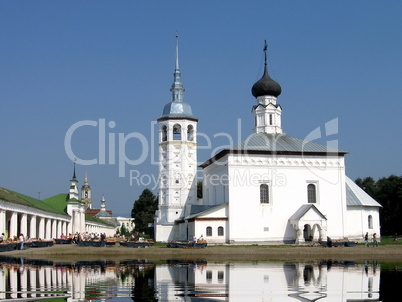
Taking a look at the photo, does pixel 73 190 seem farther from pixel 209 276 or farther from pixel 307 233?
pixel 209 276

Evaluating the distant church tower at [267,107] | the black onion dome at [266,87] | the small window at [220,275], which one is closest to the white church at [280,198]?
the distant church tower at [267,107]

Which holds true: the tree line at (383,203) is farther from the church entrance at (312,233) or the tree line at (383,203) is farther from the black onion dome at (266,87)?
the church entrance at (312,233)

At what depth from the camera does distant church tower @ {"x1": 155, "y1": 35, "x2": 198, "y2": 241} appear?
55.8 metres

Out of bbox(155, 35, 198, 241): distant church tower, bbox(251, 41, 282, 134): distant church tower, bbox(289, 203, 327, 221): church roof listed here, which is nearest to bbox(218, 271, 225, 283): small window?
bbox(289, 203, 327, 221): church roof

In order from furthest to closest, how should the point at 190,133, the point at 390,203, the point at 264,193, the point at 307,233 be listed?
the point at 390,203
the point at 190,133
the point at 264,193
the point at 307,233

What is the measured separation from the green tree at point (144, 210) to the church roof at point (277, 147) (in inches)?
1397

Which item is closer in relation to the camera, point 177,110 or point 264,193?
point 264,193

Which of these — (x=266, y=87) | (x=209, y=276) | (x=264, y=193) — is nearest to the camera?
(x=209, y=276)

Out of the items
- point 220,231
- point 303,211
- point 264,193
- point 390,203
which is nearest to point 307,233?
point 303,211

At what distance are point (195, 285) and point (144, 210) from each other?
69.2m

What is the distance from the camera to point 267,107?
51.4 meters

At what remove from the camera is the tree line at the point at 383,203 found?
6562 centimetres

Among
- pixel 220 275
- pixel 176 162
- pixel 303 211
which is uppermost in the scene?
pixel 176 162

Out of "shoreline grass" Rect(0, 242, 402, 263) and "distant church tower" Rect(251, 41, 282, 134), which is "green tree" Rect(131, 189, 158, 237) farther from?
"shoreline grass" Rect(0, 242, 402, 263)
